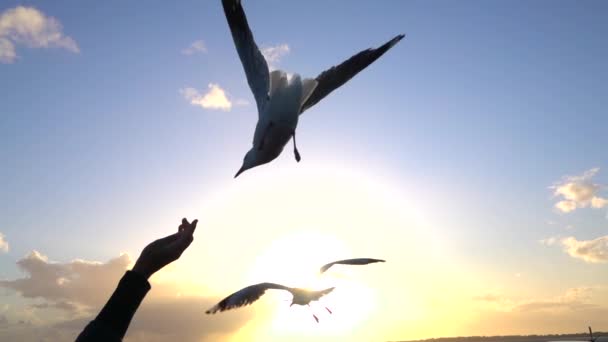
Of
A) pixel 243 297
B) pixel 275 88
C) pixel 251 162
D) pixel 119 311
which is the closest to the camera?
pixel 119 311

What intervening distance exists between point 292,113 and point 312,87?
0.98 meters

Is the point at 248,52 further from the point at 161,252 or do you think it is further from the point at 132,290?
the point at 132,290

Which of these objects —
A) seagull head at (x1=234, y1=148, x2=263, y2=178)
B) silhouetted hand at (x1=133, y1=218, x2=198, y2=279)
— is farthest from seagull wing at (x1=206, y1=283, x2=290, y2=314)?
seagull head at (x1=234, y1=148, x2=263, y2=178)

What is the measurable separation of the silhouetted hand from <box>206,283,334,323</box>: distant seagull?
Answer: 797 millimetres

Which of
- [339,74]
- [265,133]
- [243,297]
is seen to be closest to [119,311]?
[243,297]

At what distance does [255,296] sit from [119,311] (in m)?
1.45

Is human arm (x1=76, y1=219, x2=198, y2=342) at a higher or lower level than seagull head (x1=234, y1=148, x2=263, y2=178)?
lower

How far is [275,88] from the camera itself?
19.3 ft

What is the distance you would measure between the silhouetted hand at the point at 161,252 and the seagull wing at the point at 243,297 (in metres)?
0.79

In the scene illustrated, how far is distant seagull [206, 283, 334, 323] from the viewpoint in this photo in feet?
12.9

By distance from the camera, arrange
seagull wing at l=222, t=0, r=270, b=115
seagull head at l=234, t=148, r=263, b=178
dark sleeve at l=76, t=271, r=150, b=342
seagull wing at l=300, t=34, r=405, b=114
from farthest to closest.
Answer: seagull wing at l=300, t=34, r=405, b=114
seagull wing at l=222, t=0, r=270, b=115
seagull head at l=234, t=148, r=263, b=178
dark sleeve at l=76, t=271, r=150, b=342

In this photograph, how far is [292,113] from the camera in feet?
16.9

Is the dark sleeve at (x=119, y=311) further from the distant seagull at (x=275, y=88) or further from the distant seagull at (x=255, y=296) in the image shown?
the distant seagull at (x=275, y=88)

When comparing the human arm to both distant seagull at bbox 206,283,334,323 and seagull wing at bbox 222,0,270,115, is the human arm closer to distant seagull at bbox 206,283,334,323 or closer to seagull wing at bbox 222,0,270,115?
distant seagull at bbox 206,283,334,323
